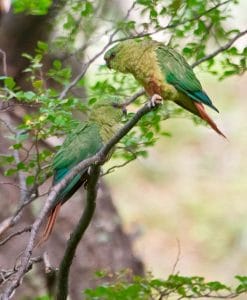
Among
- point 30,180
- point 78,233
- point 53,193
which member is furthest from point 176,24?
point 53,193

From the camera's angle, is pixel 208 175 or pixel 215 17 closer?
pixel 215 17

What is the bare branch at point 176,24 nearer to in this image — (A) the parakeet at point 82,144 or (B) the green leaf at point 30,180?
(A) the parakeet at point 82,144

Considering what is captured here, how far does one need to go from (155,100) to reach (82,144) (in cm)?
36

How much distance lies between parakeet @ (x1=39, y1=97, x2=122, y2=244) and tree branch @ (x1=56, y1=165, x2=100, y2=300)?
0.12m

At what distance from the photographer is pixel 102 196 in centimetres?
479

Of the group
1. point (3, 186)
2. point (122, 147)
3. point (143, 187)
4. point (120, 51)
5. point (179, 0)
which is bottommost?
point (122, 147)

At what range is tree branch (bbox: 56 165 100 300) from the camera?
253 cm

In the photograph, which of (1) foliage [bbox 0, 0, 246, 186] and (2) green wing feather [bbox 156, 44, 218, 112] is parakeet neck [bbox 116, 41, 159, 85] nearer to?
(2) green wing feather [bbox 156, 44, 218, 112]

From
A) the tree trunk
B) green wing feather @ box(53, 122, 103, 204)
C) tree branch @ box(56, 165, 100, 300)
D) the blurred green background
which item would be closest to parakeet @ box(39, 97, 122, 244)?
green wing feather @ box(53, 122, 103, 204)

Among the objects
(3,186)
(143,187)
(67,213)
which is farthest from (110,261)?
(143,187)

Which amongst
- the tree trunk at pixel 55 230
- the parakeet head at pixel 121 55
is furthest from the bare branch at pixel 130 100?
the tree trunk at pixel 55 230

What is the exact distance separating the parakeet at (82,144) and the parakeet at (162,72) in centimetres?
17

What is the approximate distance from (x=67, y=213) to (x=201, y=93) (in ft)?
6.09

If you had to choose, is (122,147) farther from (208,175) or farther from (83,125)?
(208,175)
